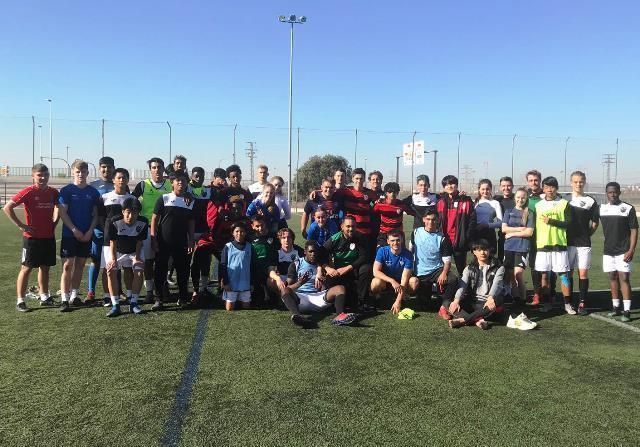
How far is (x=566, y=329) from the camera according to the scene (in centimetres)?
535

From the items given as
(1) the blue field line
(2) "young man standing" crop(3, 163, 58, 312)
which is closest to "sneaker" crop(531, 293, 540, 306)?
(1) the blue field line

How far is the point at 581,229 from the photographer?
19.9 ft

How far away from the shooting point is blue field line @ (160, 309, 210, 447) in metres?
2.92

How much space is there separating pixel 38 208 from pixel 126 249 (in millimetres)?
1228

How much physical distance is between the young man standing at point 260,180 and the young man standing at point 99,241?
6.61 ft

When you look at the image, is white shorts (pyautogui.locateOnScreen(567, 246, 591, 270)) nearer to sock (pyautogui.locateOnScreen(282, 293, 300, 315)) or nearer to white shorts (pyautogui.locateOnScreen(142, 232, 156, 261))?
sock (pyautogui.locateOnScreen(282, 293, 300, 315))

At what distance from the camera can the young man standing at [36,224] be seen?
579 centimetres

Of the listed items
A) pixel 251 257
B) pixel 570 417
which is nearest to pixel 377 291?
pixel 251 257

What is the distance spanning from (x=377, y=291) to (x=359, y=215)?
3.67 feet

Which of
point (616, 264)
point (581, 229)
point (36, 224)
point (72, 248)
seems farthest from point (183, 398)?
point (616, 264)

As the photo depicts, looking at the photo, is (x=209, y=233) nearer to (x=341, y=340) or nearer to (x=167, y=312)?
(x=167, y=312)

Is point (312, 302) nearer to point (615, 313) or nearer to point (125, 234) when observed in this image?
point (125, 234)

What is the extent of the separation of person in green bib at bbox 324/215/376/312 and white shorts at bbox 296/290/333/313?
37 centimetres

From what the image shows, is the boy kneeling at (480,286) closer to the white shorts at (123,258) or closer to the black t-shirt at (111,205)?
the white shorts at (123,258)
